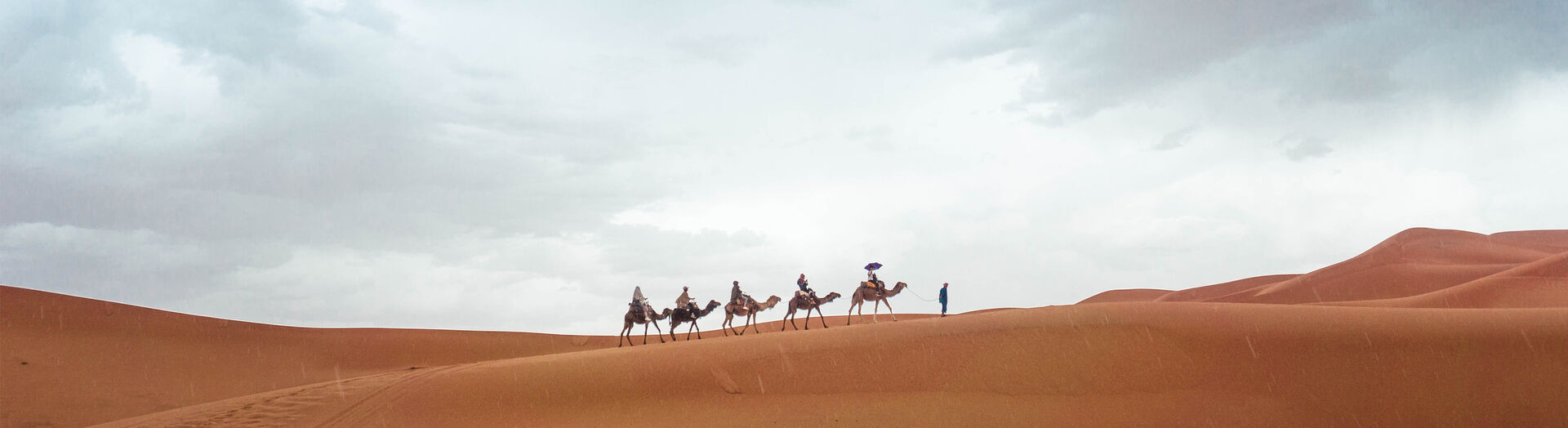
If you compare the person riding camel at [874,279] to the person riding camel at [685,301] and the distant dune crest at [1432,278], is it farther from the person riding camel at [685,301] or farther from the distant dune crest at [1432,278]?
the distant dune crest at [1432,278]

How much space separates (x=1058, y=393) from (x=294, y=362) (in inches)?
1238

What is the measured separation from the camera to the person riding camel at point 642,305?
27880mm

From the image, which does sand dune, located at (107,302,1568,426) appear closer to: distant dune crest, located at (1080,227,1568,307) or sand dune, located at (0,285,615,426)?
sand dune, located at (0,285,615,426)

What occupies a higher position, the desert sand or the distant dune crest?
the distant dune crest

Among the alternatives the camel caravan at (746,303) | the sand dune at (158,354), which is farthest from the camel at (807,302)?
the sand dune at (158,354)

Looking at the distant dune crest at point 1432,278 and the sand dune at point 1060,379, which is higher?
the distant dune crest at point 1432,278

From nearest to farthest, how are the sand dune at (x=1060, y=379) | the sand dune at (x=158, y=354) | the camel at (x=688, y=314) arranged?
the sand dune at (x=1060, y=379) < the sand dune at (x=158, y=354) < the camel at (x=688, y=314)

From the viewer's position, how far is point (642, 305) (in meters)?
27.9

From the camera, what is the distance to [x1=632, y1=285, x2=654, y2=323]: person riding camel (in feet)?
91.5

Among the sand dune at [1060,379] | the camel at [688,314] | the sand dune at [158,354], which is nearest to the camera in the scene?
the sand dune at [1060,379]

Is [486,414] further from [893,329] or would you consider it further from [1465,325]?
[1465,325]

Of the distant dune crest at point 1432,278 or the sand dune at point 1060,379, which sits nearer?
the sand dune at point 1060,379

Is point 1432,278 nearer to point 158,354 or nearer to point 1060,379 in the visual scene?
point 1060,379

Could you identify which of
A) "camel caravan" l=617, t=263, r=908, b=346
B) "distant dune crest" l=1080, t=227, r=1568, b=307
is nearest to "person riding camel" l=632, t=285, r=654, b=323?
"camel caravan" l=617, t=263, r=908, b=346
